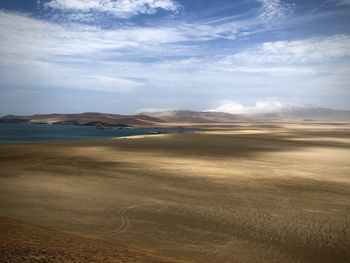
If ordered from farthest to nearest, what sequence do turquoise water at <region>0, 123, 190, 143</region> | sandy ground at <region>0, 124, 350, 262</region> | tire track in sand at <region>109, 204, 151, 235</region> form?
turquoise water at <region>0, 123, 190, 143</region> → tire track in sand at <region>109, 204, 151, 235</region> → sandy ground at <region>0, 124, 350, 262</region>

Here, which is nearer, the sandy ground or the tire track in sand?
the sandy ground

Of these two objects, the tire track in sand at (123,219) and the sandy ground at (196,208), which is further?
the tire track in sand at (123,219)

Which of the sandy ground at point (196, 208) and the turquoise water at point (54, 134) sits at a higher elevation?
the turquoise water at point (54, 134)

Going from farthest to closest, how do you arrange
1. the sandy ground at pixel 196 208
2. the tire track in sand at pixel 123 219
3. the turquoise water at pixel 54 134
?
the turquoise water at pixel 54 134, the tire track in sand at pixel 123 219, the sandy ground at pixel 196 208

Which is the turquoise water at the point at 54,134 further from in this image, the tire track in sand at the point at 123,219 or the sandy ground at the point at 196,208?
the tire track in sand at the point at 123,219

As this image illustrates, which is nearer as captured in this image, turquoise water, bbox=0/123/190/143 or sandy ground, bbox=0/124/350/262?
sandy ground, bbox=0/124/350/262

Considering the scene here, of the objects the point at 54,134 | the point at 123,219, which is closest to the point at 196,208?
the point at 123,219

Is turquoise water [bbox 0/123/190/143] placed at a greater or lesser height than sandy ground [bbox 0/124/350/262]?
greater

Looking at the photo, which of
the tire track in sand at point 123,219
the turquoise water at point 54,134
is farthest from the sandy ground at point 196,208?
the turquoise water at point 54,134

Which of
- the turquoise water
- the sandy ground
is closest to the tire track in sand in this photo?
the sandy ground

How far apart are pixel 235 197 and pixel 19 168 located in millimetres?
13051

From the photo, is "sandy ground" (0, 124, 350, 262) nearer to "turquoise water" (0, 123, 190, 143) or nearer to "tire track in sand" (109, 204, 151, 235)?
"tire track in sand" (109, 204, 151, 235)

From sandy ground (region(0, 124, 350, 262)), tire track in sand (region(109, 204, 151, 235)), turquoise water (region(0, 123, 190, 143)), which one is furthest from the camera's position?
turquoise water (region(0, 123, 190, 143))

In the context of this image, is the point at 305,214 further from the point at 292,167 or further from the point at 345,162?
the point at 345,162
